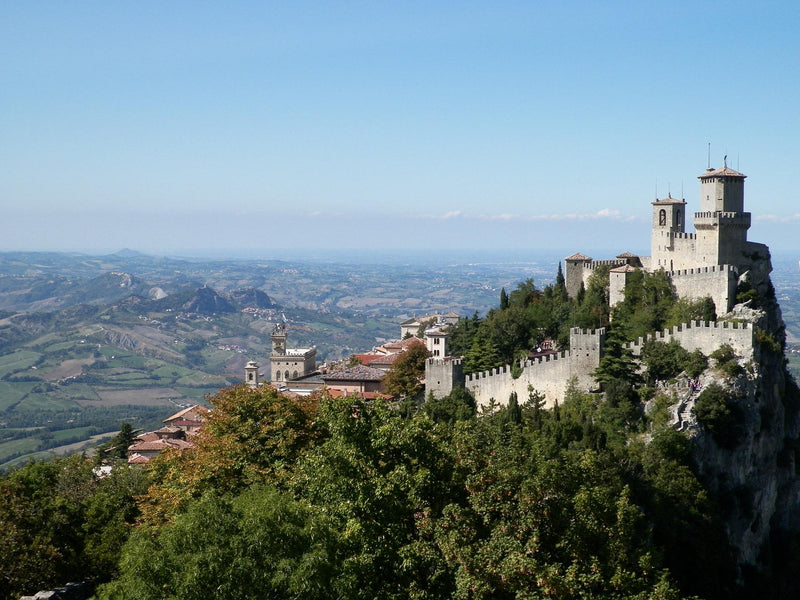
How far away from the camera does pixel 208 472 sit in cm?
3109

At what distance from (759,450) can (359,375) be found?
2704 centimetres

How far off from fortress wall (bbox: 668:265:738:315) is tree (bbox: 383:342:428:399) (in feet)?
51.7

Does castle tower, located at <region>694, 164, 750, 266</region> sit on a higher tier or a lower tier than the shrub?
higher

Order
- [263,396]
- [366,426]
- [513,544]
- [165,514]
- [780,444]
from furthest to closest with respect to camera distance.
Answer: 1. [780,444]
2. [263,396]
3. [165,514]
4. [366,426]
5. [513,544]

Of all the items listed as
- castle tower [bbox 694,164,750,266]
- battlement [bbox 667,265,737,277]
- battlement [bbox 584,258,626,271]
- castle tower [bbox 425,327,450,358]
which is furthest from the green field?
castle tower [bbox 694,164,750,266]

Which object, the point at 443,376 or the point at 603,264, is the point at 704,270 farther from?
the point at 443,376

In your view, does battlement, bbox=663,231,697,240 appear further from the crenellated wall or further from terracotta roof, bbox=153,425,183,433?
terracotta roof, bbox=153,425,183,433

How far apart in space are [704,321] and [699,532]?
13.0m

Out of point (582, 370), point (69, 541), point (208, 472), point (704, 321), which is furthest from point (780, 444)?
point (69, 541)

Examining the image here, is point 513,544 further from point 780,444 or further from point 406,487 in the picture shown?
point 780,444

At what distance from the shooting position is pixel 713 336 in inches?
1853

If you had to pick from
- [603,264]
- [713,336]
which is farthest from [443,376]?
[713,336]

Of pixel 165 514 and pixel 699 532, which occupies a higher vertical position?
pixel 165 514

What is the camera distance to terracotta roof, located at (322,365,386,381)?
209ft
